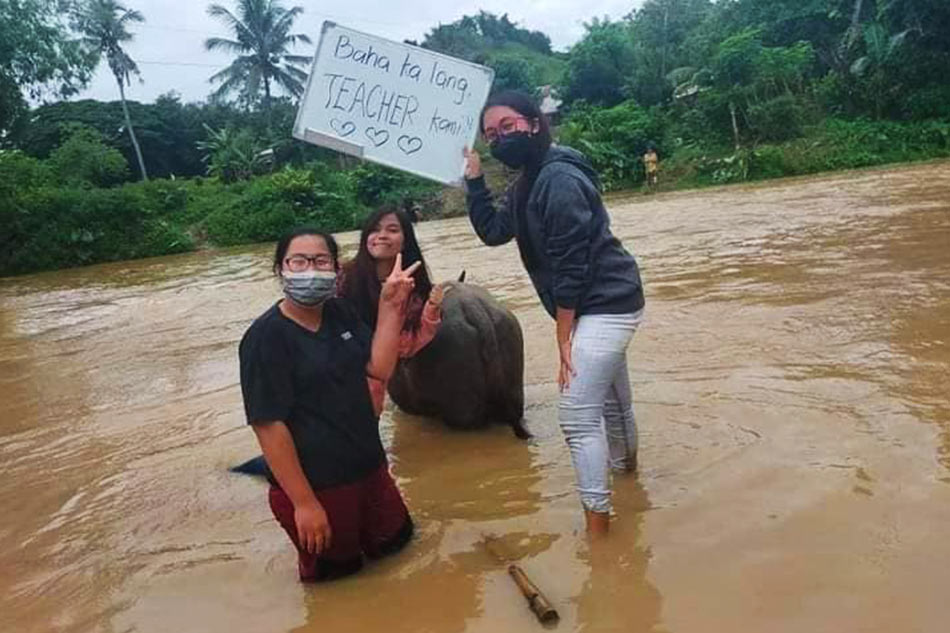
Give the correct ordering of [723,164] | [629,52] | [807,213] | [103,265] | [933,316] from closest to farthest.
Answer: [933,316] → [807,213] → [103,265] → [723,164] → [629,52]

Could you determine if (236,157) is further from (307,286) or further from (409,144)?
(307,286)

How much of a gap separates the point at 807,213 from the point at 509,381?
1027 cm

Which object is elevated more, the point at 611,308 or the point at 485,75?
the point at 485,75

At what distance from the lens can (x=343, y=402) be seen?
122 inches

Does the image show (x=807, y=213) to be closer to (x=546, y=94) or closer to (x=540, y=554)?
(x=540, y=554)

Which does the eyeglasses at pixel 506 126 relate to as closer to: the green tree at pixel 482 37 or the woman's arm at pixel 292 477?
the woman's arm at pixel 292 477

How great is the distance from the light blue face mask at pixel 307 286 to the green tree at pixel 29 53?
67.4 feet

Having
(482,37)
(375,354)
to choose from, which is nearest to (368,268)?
(375,354)

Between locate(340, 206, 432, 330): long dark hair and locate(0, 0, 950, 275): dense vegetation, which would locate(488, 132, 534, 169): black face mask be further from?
locate(0, 0, 950, 275): dense vegetation

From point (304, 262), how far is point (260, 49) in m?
37.3

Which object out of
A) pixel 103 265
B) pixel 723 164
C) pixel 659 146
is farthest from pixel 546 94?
pixel 103 265

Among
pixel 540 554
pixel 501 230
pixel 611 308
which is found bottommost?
pixel 540 554

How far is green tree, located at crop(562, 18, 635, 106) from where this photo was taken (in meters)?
38.0

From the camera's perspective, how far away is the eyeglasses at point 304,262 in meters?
3.06
